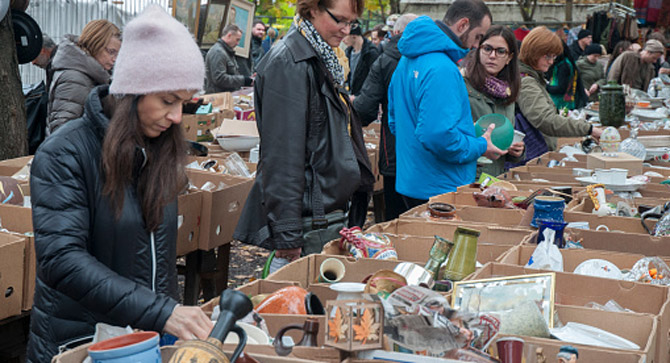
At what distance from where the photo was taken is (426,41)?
3.81 meters

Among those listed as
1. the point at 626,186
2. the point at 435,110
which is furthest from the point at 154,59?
the point at 626,186

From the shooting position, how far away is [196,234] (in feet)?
13.8

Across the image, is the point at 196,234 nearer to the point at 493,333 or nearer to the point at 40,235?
the point at 40,235

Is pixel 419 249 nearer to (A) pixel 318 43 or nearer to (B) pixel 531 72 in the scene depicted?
(A) pixel 318 43

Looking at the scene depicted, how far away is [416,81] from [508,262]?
1.38 meters

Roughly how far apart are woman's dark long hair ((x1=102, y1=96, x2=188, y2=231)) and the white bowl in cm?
329

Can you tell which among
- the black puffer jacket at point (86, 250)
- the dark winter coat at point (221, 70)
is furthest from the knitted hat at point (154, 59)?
the dark winter coat at point (221, 70)

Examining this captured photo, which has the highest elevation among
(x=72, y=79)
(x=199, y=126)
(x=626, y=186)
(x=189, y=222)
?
(x=72, y=79)

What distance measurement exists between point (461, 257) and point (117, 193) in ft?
3.47

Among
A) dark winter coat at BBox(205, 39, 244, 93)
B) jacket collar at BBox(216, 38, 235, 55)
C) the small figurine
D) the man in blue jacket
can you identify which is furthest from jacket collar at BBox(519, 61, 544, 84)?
jacket collar at BBox(216, 38, 235, 55)

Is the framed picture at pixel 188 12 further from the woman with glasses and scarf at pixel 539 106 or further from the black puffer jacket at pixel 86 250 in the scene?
the black puffer jacket at pixel 86 250

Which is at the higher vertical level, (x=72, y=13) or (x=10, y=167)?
(x=72, y=13)

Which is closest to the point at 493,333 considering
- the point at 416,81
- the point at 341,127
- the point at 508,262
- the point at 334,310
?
the point at 334,310

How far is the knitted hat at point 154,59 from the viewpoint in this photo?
→ 2.04 m
